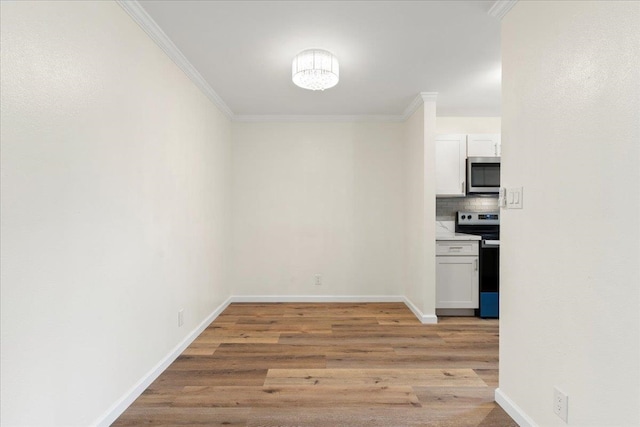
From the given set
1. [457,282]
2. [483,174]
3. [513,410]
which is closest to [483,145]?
[483,174]

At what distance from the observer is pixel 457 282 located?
12.8 feet

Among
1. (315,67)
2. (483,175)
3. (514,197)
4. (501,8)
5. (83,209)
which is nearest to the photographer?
(83,209)

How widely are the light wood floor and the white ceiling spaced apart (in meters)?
2.49

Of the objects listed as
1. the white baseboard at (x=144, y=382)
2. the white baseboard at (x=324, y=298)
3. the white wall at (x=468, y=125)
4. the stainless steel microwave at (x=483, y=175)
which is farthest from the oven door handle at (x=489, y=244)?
the white baseboard at (x=144, y=382)

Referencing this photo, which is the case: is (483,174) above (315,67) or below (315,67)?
below

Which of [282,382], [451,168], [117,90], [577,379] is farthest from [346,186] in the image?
[577,379]

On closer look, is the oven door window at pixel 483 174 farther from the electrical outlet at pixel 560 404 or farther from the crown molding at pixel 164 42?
the crown molding at pixel 164 42

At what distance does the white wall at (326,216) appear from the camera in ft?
14.8

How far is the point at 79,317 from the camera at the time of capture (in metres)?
1.62

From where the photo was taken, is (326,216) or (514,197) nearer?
(514,197)

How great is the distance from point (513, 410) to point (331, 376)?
1159 millimetres

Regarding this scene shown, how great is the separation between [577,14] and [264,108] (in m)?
3.31

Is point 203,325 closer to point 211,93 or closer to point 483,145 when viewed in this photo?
point 211,93

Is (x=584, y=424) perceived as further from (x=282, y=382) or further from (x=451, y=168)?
(x=451, y=168)
